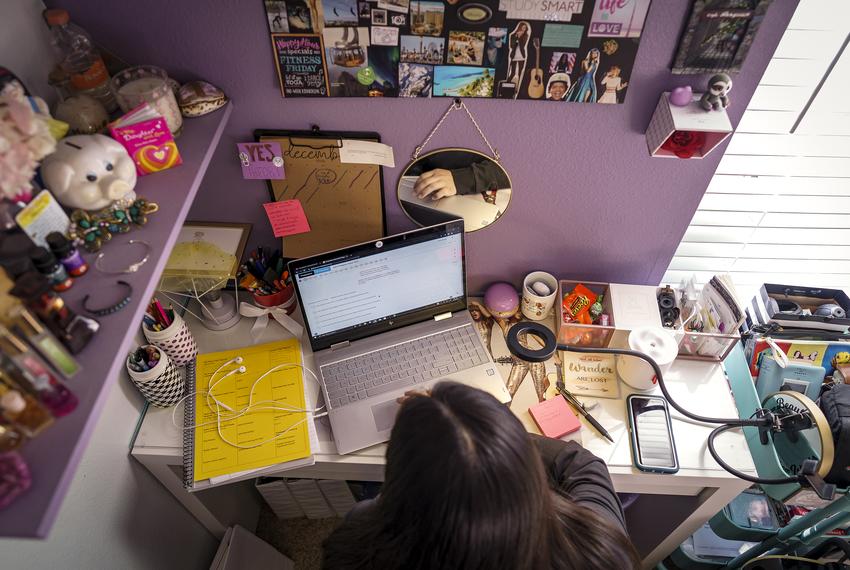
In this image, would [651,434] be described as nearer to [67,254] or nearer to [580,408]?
[580,408]

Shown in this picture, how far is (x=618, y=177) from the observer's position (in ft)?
4.22

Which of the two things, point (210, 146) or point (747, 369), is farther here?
point (747, 369)

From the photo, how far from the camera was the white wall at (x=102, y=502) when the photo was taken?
0.95 m

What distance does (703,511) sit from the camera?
1353 mm

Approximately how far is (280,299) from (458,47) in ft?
2.54

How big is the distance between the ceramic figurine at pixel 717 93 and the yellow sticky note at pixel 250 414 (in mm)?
1088

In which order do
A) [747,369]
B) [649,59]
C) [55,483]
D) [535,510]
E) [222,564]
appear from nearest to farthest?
[55,483] → [535,510] → [649,59] → [747,369] → [222,564]

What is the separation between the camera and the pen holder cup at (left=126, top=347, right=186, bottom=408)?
1204 millimetres

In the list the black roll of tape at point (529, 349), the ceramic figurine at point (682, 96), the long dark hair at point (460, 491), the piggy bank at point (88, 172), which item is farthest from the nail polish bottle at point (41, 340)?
the ceramic figurine at point (682, 96)

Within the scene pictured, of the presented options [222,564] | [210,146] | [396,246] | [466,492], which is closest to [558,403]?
[396,246]

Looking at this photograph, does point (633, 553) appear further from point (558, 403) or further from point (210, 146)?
point (210, 146)

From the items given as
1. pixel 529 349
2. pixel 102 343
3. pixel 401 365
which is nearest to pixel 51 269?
pixel 102 343

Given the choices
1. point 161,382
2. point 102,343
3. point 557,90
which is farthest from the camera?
point 161,382

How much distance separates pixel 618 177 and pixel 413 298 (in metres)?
0.58
